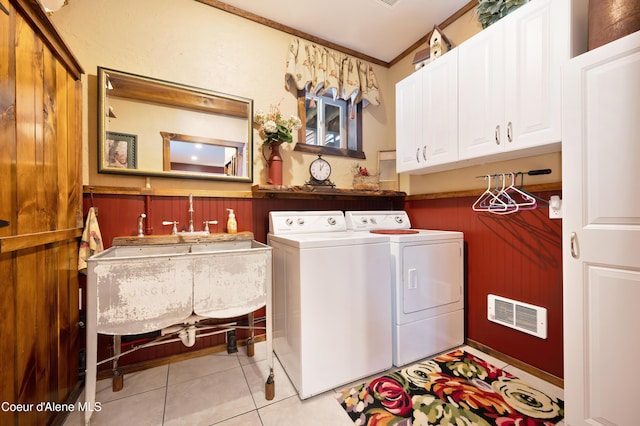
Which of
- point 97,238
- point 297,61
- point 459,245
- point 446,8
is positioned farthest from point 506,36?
point 97,238

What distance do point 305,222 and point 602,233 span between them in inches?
67.3

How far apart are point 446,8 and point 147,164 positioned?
273 cm

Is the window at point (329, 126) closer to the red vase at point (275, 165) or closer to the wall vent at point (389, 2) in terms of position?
the red vase at point (275, 165)

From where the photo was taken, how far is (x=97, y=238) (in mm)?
1626

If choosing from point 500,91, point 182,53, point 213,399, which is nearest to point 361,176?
point 500,91

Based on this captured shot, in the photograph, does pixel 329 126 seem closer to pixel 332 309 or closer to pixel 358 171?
pixel 358 171

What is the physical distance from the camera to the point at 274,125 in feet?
7.03

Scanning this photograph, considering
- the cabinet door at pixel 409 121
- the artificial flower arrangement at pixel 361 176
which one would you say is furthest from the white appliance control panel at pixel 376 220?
the cabinet door at pixel 409 121

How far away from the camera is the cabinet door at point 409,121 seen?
85.0 inches

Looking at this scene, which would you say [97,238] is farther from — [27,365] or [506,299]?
[506,299]

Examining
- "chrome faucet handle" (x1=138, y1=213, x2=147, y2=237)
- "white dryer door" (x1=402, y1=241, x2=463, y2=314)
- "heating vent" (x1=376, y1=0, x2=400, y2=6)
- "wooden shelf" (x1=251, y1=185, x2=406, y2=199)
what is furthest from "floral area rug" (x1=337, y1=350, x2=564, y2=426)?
"heating vent" (x1=376, y1=0, x2=400, y2=6)

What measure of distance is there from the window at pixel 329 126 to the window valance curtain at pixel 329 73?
0.11 metres

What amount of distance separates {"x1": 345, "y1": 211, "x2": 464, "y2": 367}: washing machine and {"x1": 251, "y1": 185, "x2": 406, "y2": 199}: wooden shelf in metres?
0.61

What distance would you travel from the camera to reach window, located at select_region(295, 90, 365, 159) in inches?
98.0
